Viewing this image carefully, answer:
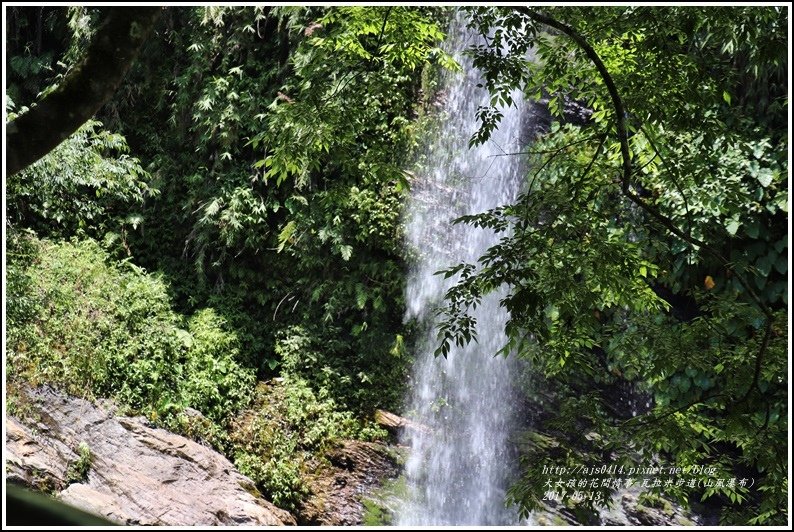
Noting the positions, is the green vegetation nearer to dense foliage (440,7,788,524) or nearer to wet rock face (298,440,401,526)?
dense foliage (440,7,788,524)

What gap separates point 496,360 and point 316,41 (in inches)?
188

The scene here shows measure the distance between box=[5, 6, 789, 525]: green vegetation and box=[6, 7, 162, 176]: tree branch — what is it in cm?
151

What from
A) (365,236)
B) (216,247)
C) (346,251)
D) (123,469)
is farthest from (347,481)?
(216,247)

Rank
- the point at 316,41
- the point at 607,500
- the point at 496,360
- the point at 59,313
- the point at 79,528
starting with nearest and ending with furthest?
1. the point at 79,528
2. the point at 607,500
3. the point at 316,41
4. the point at 59,313
5. the point at 496,360

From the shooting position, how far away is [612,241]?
3.74 meters

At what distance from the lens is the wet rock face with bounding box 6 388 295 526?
17.3 feet

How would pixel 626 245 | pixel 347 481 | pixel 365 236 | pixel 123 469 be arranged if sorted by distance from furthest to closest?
pixel 365 236, pixel 347 481, pixel 123 469, pixel 626 245

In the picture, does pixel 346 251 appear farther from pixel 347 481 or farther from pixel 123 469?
pixel 123 469

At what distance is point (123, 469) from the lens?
5676mm

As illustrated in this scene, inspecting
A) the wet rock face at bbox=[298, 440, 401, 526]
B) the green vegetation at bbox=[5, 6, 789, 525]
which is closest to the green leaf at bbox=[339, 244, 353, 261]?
the green vegetation at bbox=[5, 6, 789, 525]

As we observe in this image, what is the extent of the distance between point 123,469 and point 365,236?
3.46m

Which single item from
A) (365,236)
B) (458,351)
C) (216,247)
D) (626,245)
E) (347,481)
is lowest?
(347,481)

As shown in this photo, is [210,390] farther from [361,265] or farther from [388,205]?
[388,205]

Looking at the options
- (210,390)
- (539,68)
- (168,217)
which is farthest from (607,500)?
(168,217)
